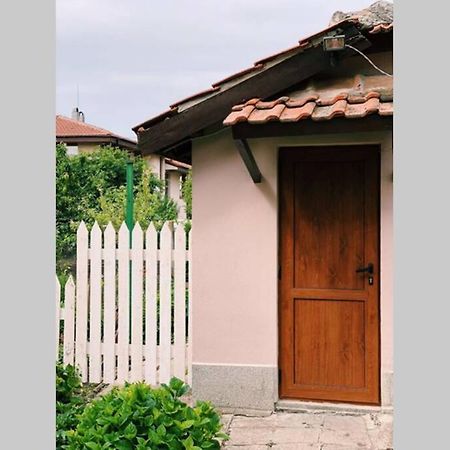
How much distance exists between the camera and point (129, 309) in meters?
6.43

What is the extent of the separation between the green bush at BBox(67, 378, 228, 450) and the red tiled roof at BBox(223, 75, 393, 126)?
2.19 metres

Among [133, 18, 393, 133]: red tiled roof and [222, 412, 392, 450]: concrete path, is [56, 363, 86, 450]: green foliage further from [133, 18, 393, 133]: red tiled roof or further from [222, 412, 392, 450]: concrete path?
[133, 18, 393, 133]: red tiled roof

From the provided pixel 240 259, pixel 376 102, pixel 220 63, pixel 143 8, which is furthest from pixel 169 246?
pixel 220 63

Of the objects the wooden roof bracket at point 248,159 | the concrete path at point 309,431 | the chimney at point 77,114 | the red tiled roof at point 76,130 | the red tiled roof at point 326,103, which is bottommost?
the concrete path at point 309,431

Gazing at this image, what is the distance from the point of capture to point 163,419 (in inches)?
151

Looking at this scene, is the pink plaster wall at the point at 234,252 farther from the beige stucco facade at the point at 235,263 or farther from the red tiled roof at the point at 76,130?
the red tiled roof at the point at 76,130

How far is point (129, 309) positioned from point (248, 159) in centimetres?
225

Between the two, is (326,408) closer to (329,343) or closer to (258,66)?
(329,343)

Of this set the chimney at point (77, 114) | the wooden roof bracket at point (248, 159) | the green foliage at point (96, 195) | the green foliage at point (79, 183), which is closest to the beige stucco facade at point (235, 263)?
the wooden roof bracket at point (248, 159)

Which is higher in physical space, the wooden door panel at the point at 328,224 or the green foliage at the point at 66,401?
the wooden door panel at the point at 328,224

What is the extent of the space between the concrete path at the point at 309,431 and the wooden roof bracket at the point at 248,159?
7.21ft

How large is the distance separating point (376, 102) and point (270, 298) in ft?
6.67

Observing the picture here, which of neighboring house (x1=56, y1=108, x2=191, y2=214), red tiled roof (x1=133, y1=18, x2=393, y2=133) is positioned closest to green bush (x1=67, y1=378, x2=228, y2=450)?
red tiled roof (x1=133, y1=18, x2=393, y2=133)

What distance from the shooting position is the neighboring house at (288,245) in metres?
5.42
